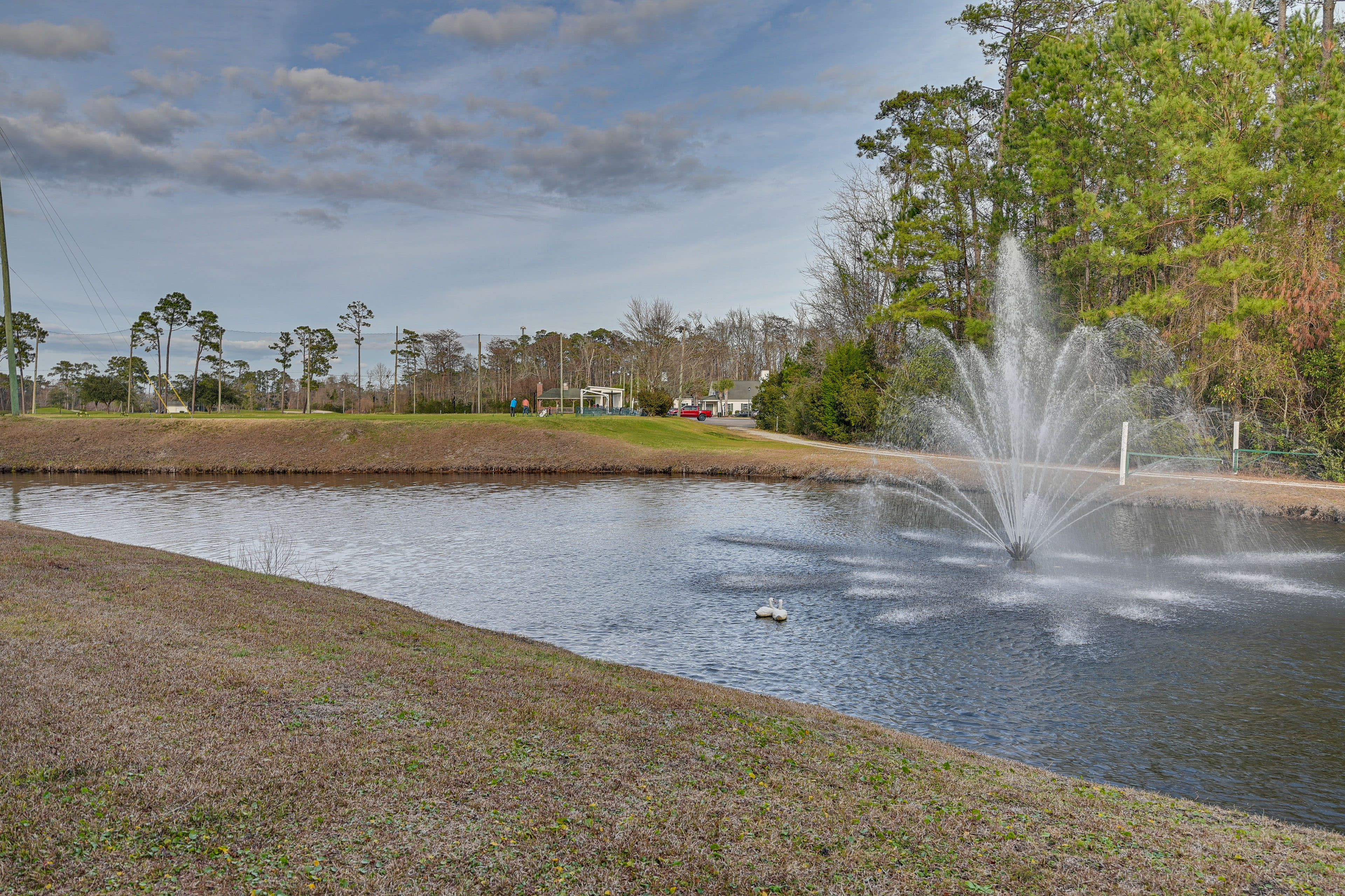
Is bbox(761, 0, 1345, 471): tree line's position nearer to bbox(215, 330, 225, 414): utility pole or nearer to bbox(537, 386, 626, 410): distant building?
bbox(537, 386, 626, 410): distant building

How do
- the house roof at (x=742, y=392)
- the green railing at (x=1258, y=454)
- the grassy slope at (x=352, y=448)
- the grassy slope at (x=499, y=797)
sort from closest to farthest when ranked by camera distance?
the grassy slope at (x=499, y=797)
the green railing at (x=1258, y=454)
the grassy slope at (x=352, y=448)
the house roof at (x=742, y=392)

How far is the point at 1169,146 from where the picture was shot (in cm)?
2538

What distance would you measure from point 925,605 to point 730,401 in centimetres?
9770

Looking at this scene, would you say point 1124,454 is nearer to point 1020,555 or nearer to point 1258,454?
point 1258,454

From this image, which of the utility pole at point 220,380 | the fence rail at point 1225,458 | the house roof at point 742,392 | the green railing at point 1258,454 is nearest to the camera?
the green railing at point 1258,454

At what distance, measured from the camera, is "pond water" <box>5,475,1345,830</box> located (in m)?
7.50

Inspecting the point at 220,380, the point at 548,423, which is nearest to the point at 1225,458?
the point at 548,423

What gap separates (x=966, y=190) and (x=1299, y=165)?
1438cm

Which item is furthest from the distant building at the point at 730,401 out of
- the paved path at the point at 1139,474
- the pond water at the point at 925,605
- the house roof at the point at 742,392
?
the pond water at the point at 925,605

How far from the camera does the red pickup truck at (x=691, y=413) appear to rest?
78.3m

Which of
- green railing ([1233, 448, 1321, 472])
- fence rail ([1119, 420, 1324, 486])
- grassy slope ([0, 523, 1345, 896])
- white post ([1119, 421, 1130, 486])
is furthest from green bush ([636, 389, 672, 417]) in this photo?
grassy slope ([0, 523, 1345, 896])

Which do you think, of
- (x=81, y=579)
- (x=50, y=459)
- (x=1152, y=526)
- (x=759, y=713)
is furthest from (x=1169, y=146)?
(x=50, y=459)

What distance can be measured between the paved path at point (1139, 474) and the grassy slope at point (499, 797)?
22.4 m

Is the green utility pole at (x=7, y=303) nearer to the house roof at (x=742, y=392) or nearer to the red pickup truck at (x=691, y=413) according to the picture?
the red pickup truck at (x=691, y=413)
